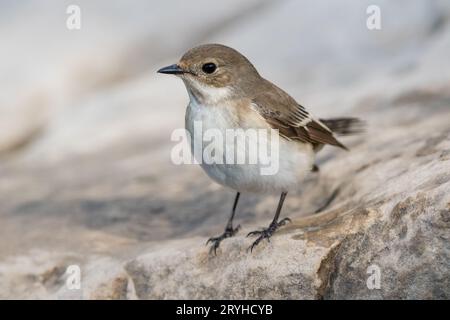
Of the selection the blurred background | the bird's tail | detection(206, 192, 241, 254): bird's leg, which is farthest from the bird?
the bird's tail

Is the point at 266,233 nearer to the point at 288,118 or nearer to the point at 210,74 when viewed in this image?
the point at 288,118

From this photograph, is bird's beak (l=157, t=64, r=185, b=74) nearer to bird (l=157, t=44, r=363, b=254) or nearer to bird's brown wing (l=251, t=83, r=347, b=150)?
bird (l=157, t=44, r=363, b=254)

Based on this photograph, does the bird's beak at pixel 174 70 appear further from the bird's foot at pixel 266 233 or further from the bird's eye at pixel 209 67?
the bird's foot at pixel 266 233

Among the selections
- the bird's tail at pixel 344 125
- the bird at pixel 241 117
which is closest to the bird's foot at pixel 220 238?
the bird at pixel 241 117

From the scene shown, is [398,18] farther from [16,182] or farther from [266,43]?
[16,182]

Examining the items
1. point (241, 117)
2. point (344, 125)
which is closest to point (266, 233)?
point (241, 117)

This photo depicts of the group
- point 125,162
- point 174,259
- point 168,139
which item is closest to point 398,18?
point 168,139

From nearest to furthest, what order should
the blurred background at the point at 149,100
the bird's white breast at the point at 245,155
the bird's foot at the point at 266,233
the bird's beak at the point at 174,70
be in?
the bird's foot at the point at 266,233 < the bird's white breast at the point at 245,155 < the bird's beak at the point at 174,70 < the blurred background at the point at 149,100
